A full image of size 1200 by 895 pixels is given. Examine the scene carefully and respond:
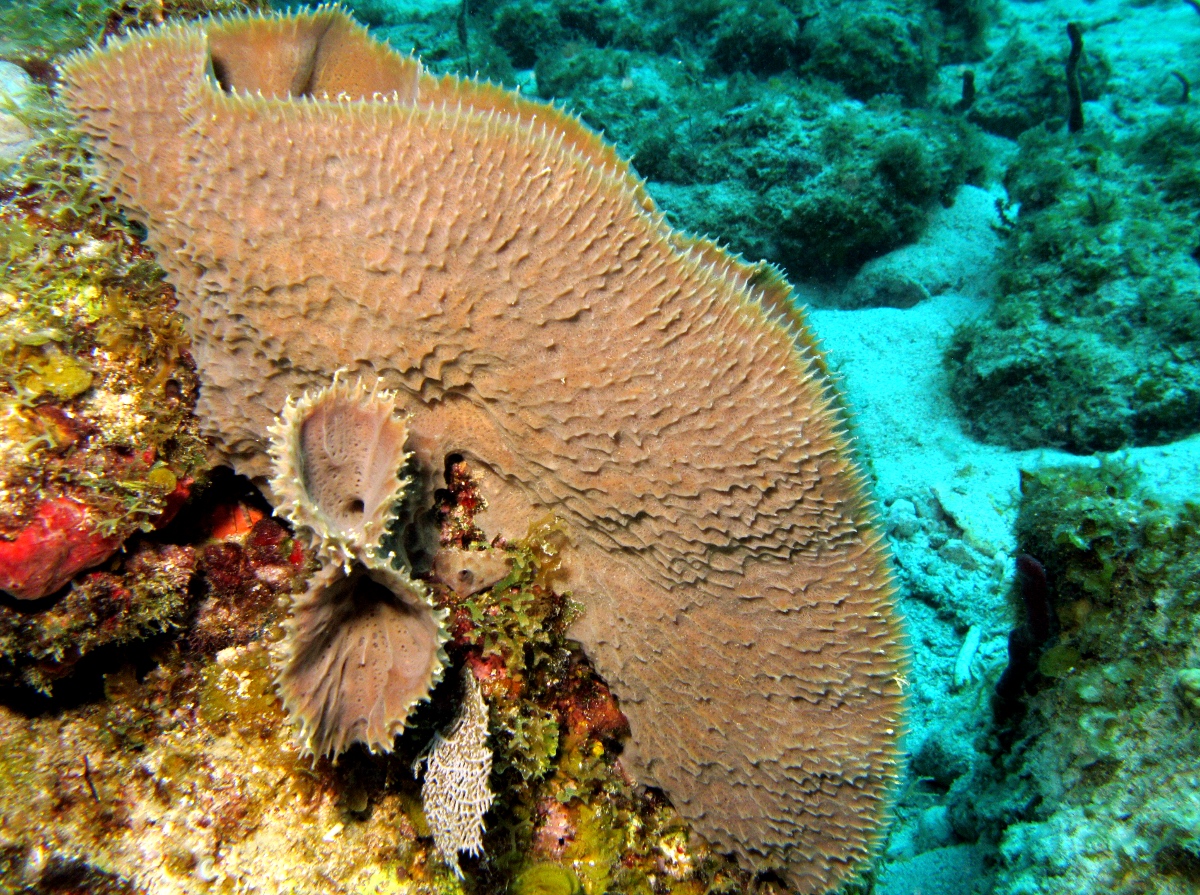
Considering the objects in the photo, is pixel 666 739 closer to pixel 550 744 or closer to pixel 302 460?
pixel 550 744

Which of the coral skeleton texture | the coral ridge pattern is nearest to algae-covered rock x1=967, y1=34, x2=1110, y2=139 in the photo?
the coral ridge pattern

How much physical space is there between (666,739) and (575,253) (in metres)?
1.91

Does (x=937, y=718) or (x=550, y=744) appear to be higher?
(x=550, y=744)

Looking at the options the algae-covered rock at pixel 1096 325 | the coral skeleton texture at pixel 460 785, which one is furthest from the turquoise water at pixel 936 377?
the coral skeleton texture at pixel 460 785

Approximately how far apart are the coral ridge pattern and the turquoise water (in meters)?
0.30

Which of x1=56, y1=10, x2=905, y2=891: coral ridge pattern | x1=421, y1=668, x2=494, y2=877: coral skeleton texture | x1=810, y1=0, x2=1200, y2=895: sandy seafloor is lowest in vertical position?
x1=810, y1=0, x2=1200, y2=895: sandy seafloor

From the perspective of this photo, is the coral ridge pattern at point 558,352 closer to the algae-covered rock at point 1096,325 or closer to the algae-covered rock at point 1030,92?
the algae-covered rock at point 1096,325

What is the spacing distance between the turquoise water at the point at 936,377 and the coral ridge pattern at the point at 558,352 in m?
0.30

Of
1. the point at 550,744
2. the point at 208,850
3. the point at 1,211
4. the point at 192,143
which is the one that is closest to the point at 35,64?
the point at 1,211

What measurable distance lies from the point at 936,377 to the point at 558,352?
723 cm

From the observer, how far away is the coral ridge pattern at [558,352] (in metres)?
1.77

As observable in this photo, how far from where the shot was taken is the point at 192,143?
5.81 feet

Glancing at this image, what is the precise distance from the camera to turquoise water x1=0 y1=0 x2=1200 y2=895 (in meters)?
1.92

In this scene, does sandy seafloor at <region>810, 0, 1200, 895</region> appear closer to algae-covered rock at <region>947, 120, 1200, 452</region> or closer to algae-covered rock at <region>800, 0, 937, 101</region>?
algae-covered rock at <region>947, 120, 1200, 452</region>
